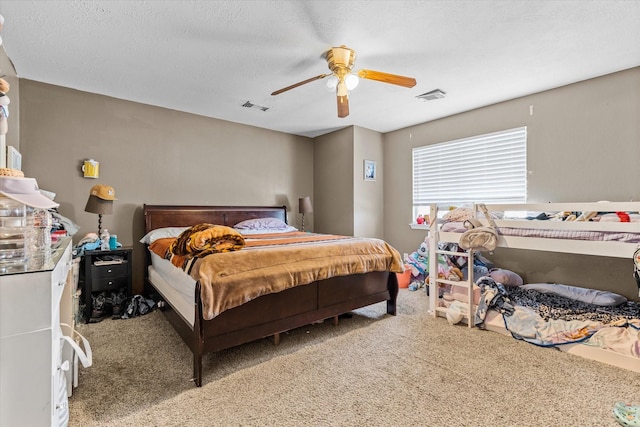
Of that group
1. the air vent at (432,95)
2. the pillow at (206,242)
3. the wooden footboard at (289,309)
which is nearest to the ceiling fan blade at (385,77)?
the air vent at (432,95)

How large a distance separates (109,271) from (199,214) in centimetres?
133

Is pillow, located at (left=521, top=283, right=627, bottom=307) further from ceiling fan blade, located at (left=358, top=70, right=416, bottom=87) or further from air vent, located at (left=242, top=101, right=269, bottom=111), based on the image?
air vent, located at (left=242, top=101, right=269, bottom=111)

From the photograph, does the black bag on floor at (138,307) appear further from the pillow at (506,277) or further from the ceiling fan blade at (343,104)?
the pillow at (506,277)

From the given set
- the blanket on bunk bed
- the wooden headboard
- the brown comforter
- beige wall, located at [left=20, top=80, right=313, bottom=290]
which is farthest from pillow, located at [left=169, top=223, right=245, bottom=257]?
the blanket on bunk bed

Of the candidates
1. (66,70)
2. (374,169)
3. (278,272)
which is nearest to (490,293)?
(278,272)

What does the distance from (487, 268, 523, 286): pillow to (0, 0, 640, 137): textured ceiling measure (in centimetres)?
218

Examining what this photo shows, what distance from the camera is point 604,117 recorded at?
3.15m

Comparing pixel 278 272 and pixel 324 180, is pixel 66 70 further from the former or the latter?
pixel 324 180

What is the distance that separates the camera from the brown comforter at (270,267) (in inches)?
77.7

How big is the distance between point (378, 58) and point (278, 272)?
7.07ft

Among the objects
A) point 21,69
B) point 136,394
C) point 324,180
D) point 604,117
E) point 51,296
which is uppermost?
point 21,69

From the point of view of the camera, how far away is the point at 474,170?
13.9ft

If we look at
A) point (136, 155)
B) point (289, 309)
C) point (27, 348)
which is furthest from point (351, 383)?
point (136, 155)

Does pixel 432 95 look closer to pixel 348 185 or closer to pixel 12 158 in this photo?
pixel 348 185
